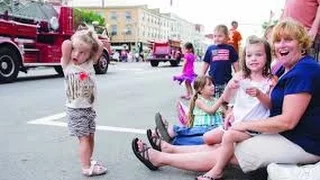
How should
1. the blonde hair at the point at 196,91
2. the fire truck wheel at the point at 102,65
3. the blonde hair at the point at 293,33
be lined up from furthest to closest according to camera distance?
1. the fire truck wheel at the point at 102,65
2. the blonde hair at the point at 196,91
3. the blonde hair at the point at 293,33

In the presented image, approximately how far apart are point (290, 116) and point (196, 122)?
190cm

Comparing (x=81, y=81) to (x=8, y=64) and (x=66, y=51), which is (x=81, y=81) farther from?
(x=8, y=64)

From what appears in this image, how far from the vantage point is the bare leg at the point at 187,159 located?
3.93 meters

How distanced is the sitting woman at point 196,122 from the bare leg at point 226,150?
738 mm

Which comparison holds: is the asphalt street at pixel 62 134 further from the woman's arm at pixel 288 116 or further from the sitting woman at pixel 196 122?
the woman's arm at pixel 288 116

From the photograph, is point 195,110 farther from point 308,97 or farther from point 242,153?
point 308,97

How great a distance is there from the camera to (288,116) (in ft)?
10.6

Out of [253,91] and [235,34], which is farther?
[235,34]

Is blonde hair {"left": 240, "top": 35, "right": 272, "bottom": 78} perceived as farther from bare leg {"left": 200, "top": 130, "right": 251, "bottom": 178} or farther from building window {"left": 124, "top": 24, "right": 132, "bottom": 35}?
building window {"left": 124, "top": 24, "right": 132, "bottom": 35}

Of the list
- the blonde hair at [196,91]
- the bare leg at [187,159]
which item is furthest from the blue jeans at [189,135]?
the bare leg at [187,159]

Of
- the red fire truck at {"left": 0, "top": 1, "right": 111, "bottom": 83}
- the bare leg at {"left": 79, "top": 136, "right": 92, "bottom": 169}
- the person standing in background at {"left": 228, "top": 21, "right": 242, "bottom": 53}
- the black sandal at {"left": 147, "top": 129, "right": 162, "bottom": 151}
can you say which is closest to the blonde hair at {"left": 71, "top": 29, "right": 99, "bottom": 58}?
the bare leg at {"left": 79, "top": 136, "right": 92, "bottom": 169}

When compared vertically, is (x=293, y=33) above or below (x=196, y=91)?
above

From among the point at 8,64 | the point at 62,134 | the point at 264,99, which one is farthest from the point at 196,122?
the point at 8,64

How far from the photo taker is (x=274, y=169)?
331 centimetres
